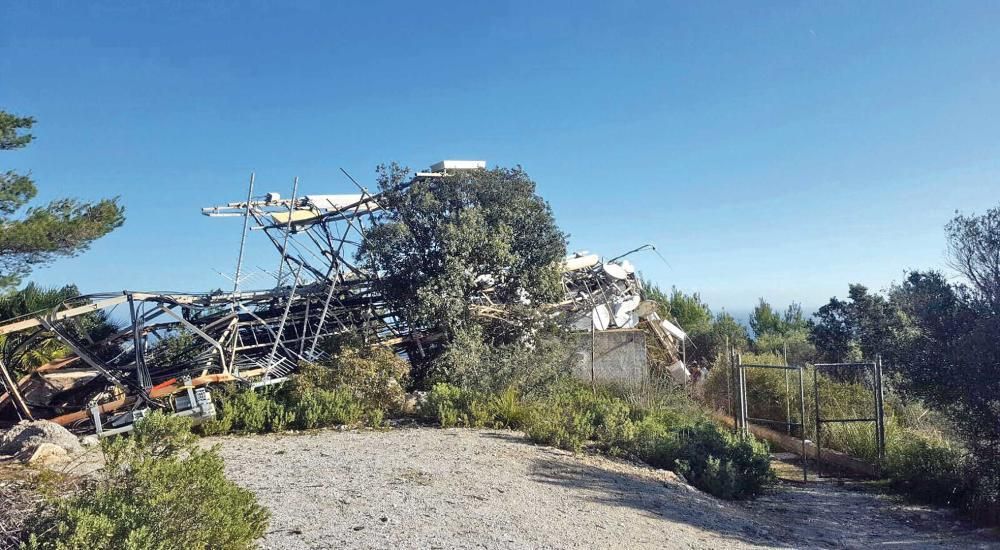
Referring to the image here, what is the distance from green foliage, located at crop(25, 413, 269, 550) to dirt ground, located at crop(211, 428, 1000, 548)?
60cm

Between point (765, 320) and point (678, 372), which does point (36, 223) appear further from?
point (765, 320)

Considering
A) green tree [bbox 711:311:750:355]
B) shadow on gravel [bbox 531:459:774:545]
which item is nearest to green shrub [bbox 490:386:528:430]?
shadow on gravel [bbox 531:459:774:545]

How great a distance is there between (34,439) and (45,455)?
0.50m

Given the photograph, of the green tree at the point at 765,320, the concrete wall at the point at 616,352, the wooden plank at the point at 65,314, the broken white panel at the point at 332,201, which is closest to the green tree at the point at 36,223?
the wooden plank at the point at 65,314

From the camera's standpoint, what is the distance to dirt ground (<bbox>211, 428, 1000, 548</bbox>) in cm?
552

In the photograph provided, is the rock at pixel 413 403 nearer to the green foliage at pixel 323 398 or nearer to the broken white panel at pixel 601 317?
the green foliage at pixel 323 398

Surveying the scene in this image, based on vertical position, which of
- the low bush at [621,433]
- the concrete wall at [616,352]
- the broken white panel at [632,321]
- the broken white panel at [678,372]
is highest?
the broken white panel at [632,321]


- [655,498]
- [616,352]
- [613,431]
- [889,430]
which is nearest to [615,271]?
[616,352]

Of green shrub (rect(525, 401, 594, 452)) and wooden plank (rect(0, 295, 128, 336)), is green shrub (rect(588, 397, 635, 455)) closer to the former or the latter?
green shrub (rect(525, 401, 594, 452))

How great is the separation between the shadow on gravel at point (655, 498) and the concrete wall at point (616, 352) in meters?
7.43

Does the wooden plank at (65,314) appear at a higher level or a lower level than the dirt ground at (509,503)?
higher

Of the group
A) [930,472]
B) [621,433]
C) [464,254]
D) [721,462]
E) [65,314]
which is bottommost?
[930,472]

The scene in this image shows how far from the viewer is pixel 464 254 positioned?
12.7 metres

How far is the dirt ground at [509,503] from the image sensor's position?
5523 millimetres
